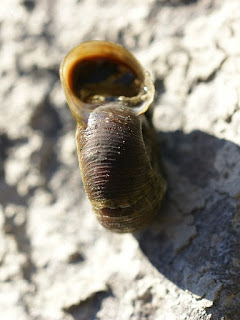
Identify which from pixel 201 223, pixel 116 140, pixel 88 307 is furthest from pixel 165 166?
pixel 88 307

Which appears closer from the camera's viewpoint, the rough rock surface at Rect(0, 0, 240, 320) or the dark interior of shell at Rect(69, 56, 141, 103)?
the rough rock surface at Rect(0, 0, 240, 320)

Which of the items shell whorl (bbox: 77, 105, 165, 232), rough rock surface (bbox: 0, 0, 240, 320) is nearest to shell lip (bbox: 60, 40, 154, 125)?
shell whorl (bbox: 77, 105, 165, 232)

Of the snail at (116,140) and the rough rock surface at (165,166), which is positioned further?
the rough rock surface at (165,166)

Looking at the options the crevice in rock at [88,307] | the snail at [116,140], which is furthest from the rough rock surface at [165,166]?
the snail at [116,140]

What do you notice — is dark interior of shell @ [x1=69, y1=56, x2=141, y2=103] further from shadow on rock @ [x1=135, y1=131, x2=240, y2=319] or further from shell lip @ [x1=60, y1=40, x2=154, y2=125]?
shadow on rock @ [x1=135, y1=131, x2=240, y2=319]

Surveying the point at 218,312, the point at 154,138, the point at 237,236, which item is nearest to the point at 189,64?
the point at 154,138

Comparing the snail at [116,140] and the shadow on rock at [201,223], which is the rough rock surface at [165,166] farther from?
the snail at [116,140]

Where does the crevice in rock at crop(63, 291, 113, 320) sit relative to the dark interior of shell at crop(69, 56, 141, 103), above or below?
below
